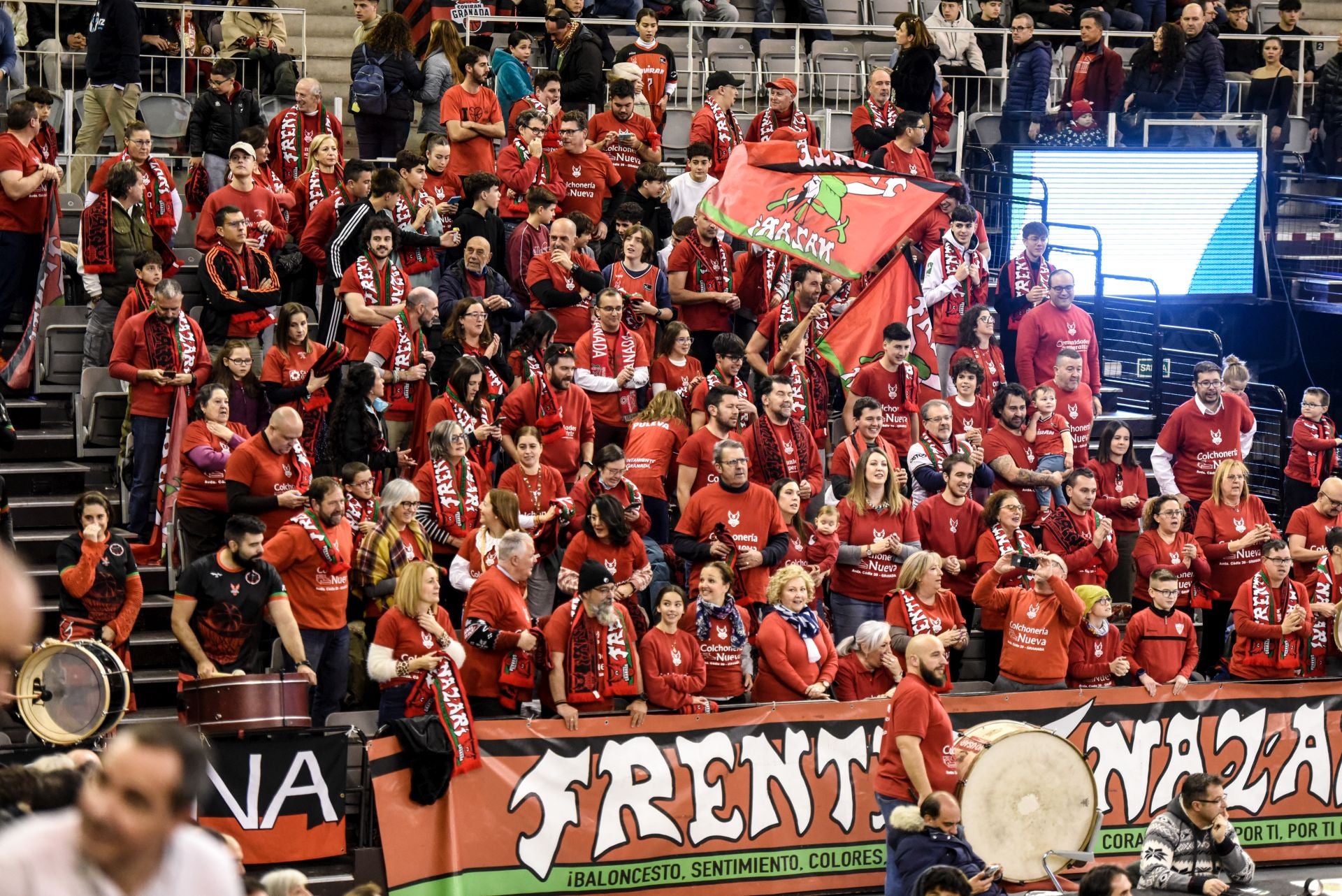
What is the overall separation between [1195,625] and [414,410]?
19.9 feet

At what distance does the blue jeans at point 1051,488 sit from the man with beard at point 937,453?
1.39 feet

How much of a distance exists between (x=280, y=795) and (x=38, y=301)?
5432 millimetres

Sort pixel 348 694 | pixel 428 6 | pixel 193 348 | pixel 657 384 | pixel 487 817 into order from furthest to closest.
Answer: pixel 428 6
pixel 657 384
pixel 193 348
pixel 348 694
pixel 487 817

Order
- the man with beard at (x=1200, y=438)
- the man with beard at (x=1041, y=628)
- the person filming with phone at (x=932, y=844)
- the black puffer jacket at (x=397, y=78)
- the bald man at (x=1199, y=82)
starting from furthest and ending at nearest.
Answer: the bald man at (x=1199, y=82) → the black puffer jacket at (x=397, y=78) → the man with beard at (x=1200, y=438) → the man with beard at (x=1041, y=628) → the person filming with phone at (x=932, y=844)

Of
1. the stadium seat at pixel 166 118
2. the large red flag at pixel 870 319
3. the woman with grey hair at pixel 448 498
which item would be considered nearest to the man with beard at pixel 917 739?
the woman with grey hair at pixel 448 498

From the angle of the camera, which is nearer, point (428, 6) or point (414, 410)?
point (414, 410)

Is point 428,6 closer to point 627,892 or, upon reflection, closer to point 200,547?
point 200,547

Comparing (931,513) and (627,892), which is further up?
(931,513)

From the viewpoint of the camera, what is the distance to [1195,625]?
1484 centimetres

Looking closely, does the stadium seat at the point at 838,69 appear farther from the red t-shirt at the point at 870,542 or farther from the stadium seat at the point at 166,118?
the red t-shirt at the point at 870,542

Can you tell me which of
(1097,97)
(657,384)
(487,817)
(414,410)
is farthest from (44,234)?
(1097,97)

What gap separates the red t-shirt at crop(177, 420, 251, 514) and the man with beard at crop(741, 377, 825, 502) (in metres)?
3.67

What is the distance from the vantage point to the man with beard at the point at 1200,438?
A: 15586mm

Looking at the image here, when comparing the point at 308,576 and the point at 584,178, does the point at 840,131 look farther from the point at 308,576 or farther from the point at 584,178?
the point at 308,576
